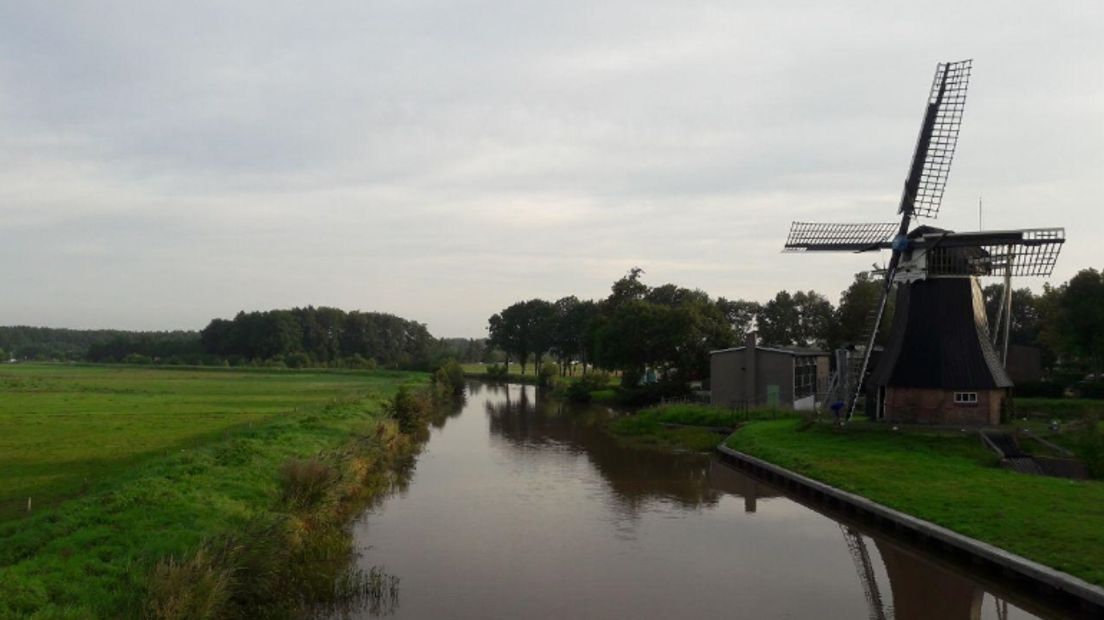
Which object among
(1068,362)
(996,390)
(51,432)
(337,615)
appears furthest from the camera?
(1068,362)

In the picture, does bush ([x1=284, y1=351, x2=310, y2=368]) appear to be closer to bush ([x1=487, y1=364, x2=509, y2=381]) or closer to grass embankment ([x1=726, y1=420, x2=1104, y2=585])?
bush ([x1=487, y1=364, x2=509, y2=381])

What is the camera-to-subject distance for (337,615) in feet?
44.8

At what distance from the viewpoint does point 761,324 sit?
279 feet

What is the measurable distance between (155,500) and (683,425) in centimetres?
3043

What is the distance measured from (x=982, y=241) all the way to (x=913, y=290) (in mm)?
2896

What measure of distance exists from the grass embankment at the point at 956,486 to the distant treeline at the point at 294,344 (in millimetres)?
85719

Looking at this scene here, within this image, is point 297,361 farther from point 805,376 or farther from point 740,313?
point 805,376

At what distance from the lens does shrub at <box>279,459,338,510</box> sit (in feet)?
57.6

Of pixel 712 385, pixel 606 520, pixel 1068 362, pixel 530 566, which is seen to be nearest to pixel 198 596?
pixel 530 566

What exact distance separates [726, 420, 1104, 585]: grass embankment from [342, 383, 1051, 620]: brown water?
121 cm

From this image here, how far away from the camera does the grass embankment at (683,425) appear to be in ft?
124

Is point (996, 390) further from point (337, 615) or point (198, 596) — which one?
point (198, 596)

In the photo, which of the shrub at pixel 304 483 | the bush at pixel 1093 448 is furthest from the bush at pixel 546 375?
the shrub at pixel 304 483

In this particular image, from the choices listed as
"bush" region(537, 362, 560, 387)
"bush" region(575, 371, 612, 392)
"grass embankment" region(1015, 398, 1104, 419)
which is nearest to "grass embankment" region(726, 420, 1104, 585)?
"grass embankment" region(1015, 398, 1104, 419)
